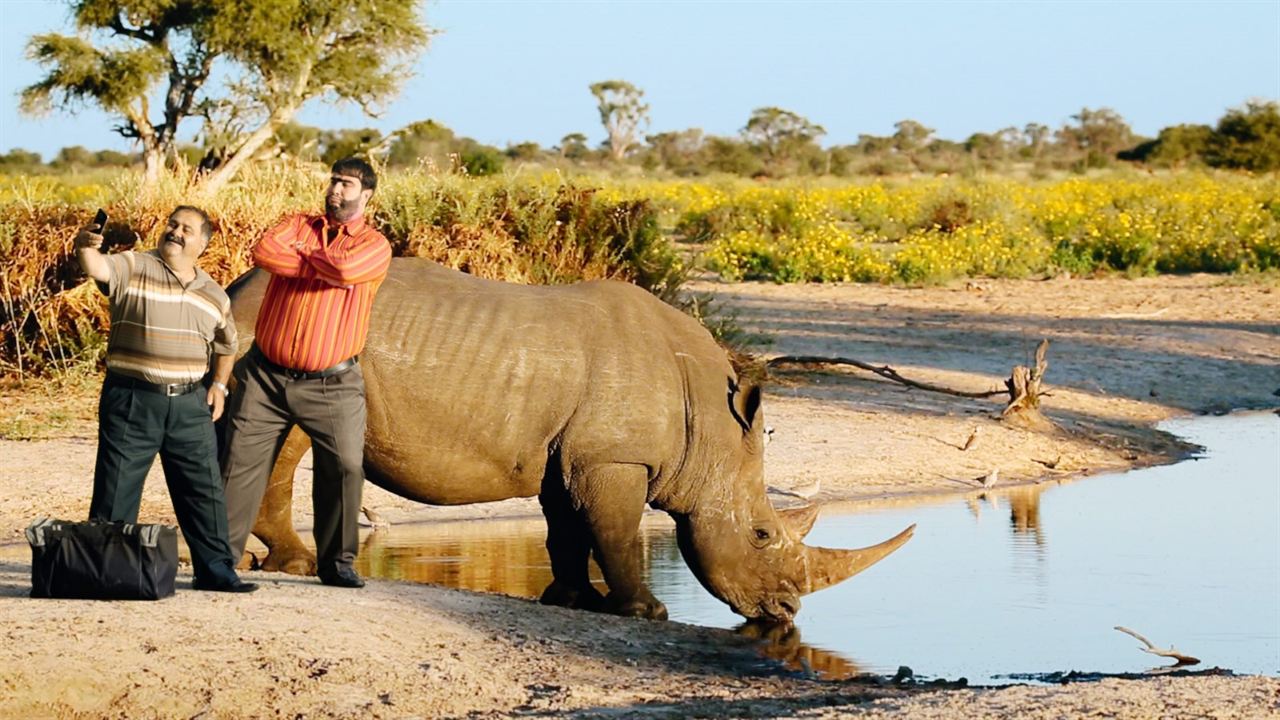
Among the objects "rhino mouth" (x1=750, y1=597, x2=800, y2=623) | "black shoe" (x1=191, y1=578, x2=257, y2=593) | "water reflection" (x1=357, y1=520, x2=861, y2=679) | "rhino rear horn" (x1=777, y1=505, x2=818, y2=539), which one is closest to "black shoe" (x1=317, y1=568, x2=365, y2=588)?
"black shoe" (x1=191, y1=578, x2=257, y2=593)

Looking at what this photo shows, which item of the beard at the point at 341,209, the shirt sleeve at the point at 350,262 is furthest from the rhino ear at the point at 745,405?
the beard at the point at 341,209

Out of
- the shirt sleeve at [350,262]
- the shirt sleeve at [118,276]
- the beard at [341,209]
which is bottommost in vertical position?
the shirt sleeve at [118,276]

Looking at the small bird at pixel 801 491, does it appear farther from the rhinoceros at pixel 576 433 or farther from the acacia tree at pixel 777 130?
the acacia tree at pixel 777 130

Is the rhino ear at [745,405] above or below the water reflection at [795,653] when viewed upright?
above

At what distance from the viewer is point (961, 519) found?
40.3 feet

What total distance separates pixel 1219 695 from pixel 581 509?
3.00 meters

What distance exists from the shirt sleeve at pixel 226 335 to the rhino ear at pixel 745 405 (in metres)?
2.26

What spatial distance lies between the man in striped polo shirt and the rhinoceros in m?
0.73

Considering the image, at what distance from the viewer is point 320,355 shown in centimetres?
784

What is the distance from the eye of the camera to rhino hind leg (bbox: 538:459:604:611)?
8711 millimetres

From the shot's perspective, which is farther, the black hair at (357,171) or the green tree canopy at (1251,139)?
the green tree canopy at (1251,139)

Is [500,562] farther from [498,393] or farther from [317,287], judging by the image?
[317,287]

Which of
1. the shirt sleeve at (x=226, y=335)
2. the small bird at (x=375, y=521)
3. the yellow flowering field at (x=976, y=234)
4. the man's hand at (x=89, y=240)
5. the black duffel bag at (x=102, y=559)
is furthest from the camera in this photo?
the yellow flowering field at (x=976, y=234)

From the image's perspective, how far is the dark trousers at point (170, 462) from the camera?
24.7 feet
